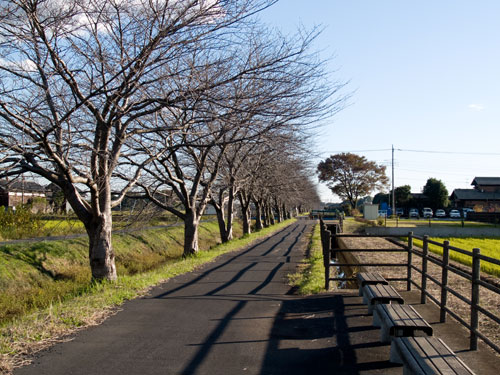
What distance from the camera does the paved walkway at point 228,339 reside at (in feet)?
15.8

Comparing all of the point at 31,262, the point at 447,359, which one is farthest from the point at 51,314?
the point at 31,262

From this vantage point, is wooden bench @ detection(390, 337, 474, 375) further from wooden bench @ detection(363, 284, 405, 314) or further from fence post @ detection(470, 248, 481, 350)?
wooden bench @ detection(363, 284, 405, 314)

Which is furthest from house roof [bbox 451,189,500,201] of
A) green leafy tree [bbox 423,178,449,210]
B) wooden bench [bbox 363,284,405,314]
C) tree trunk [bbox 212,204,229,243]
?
wooden bench [bbox 363,284,405,314]

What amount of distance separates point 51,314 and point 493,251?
17.9 metres

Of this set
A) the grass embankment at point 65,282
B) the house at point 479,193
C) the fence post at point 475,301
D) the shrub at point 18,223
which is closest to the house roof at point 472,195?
the house at point 479,193

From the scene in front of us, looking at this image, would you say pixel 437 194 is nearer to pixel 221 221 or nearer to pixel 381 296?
pixel 221 221

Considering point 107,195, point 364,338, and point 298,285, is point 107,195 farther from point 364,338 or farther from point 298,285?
point 364,338

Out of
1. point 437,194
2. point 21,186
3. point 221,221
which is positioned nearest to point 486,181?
point 437,194

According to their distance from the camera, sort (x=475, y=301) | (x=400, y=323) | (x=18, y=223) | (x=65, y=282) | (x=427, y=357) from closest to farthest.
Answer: (x=427, y=357), (x=400, y=323), (x=475, y=301), (x=65, y=282), (x=18, y=223)

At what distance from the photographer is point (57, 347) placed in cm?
546

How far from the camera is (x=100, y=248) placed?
34.7 ft

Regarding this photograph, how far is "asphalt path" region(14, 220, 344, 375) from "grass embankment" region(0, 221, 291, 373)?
337 millimetres

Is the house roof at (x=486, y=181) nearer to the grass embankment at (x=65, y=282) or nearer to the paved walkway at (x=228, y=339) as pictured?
the grass embankment at (x=65, y=282)

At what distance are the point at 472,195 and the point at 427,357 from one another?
273 ft
